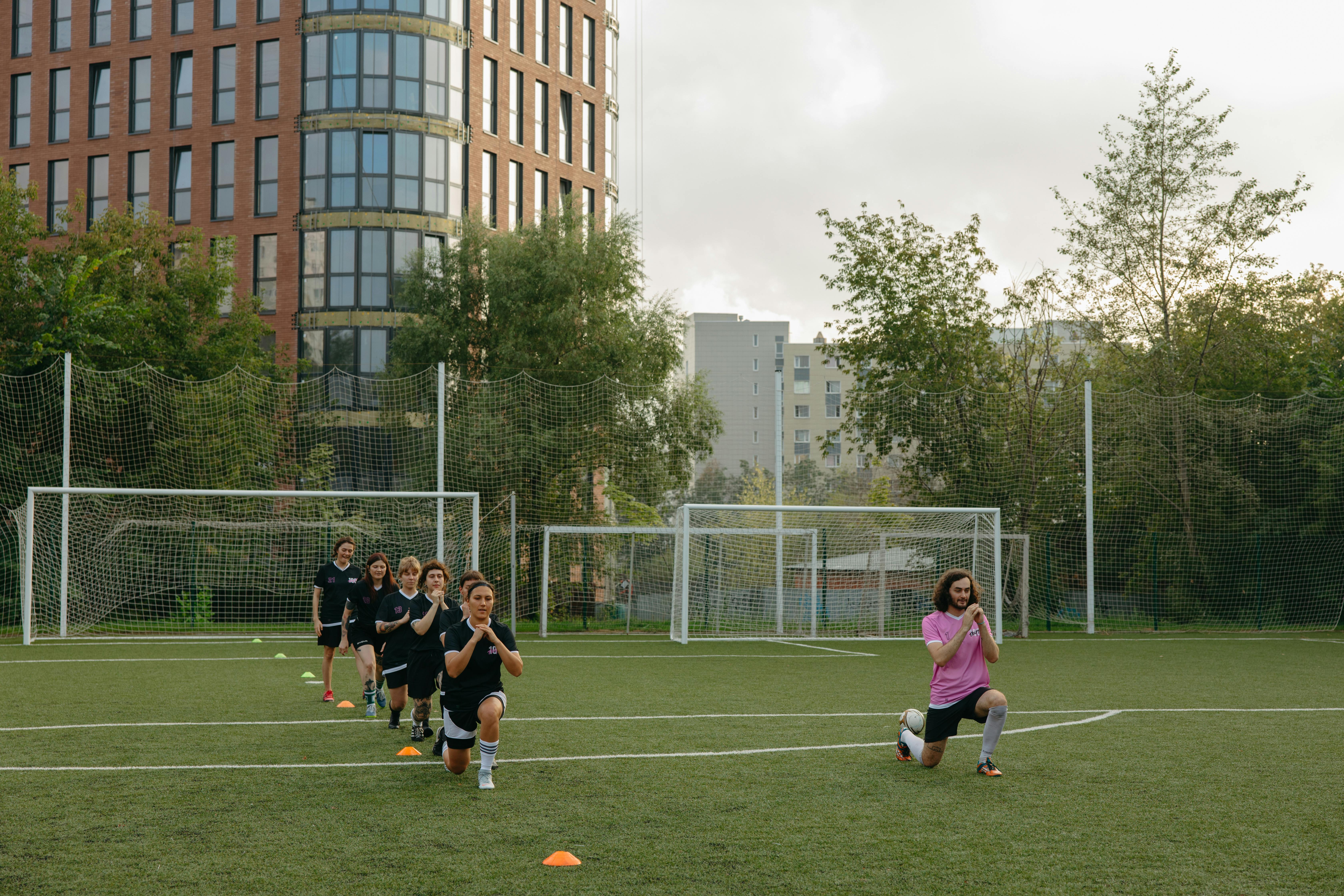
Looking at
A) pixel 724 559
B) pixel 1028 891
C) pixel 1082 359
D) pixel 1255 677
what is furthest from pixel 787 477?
pixel 1028 891

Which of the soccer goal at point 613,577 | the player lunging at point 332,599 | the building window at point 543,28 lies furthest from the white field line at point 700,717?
the building window at point 543,28

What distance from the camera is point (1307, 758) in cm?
786

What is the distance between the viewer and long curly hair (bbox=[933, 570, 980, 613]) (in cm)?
721

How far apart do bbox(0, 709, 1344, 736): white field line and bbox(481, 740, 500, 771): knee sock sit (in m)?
2.46

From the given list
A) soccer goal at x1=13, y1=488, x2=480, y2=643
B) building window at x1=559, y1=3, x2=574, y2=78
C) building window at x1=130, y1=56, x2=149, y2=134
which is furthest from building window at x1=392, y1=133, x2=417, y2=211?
soccer goal at x1=13, y1=488, x2=480, y2=643

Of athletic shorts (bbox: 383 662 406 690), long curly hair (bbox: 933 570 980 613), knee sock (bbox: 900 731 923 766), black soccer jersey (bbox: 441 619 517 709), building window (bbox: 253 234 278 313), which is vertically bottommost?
knee sock (bbox: 900 731 923 766)

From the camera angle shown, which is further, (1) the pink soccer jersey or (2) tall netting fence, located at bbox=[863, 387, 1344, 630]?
(2) tall netting fence, located at bbox=[863, 387, 1344, 630]

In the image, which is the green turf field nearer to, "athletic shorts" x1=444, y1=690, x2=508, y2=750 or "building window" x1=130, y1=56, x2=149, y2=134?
"athletic shorts" x1=444, y1=690, x2=508, y2=750

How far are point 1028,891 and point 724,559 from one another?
16107mm

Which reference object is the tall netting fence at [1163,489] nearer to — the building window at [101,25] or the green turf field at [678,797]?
the green turf field at [678,797]

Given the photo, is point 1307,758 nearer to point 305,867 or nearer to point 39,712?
point 305,867

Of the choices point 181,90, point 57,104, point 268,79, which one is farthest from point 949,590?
point 57,104

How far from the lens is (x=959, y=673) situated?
24.2 feet

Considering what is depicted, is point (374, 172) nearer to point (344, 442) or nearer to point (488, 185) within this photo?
point (488, 185)
